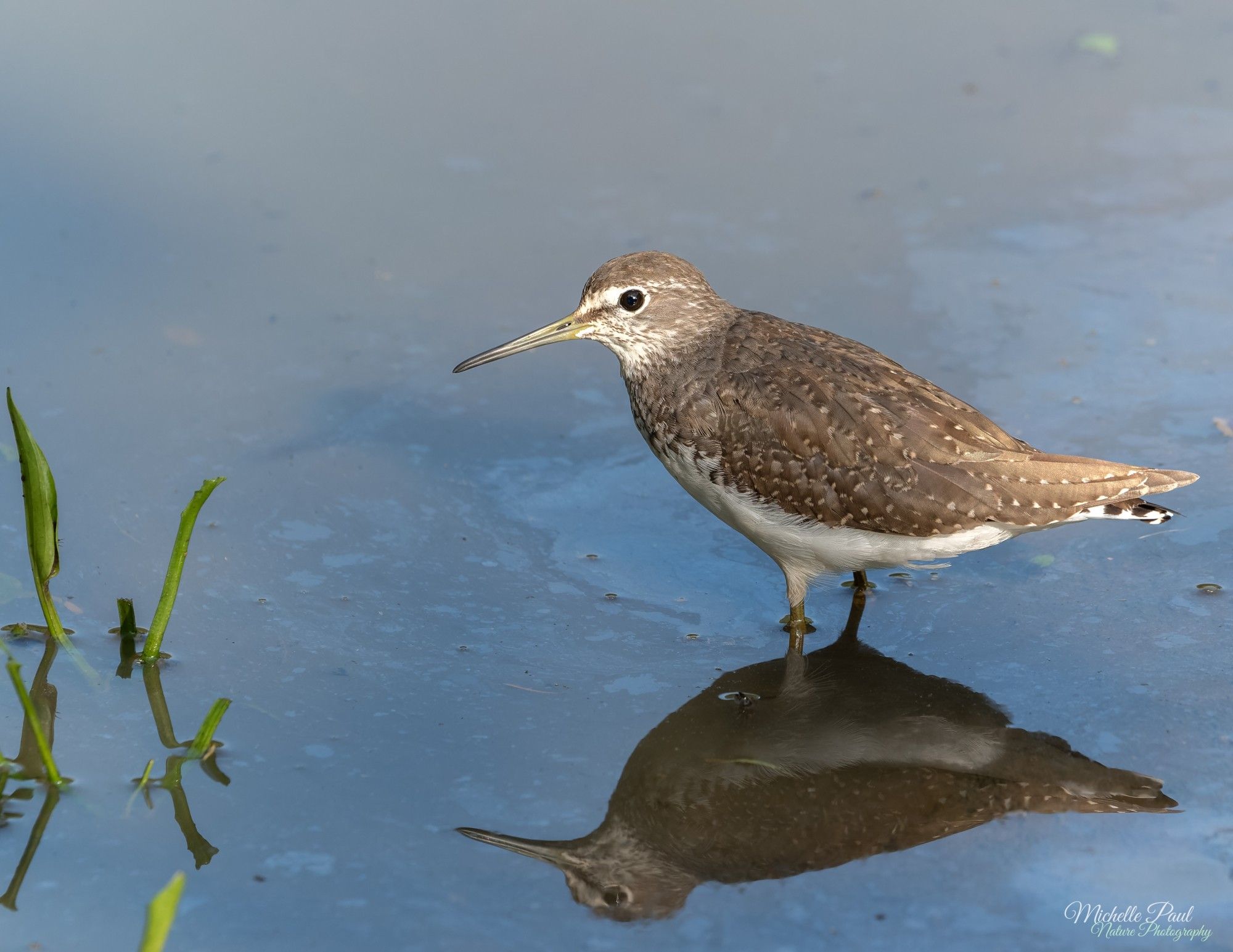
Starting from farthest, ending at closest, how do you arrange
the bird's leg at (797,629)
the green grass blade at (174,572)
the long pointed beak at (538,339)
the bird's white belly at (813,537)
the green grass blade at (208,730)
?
the long pointed beak at (538,339)
the bird's leg at (797,629)
the bird's white belly at (813,537)
the green grass blade at (174,572)
the green grass blade at (208,730)

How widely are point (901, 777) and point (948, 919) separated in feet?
2.88

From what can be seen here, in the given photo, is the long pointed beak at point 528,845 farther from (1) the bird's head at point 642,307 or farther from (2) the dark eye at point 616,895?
(1) the bird's head at point 642,307

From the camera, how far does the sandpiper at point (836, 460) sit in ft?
21.0

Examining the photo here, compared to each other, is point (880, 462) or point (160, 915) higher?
point (880, 462)

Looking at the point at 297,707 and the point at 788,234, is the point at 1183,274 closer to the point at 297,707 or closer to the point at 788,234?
the point at 788,234

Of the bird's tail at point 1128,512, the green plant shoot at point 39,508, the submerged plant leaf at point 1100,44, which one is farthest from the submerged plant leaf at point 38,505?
the submerged plant leaf at point 1100,44

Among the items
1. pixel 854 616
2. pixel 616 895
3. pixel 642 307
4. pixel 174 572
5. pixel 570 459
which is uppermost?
pixel 642 307

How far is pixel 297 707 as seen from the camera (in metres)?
6.04

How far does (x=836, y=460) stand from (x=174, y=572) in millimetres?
2945

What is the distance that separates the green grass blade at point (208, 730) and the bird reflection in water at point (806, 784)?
106cm

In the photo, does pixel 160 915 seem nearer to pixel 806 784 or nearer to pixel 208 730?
pixel 208 730

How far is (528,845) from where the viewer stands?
532 centimetres

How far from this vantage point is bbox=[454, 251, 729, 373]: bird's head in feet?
22.9

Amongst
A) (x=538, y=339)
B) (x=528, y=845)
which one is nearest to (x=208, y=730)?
(x=528, y=845)
